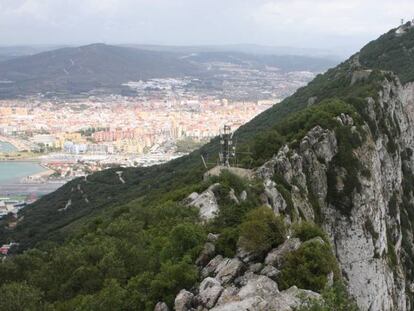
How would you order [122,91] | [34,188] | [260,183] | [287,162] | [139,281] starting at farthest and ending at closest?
[122,91], [34,188], [287,162], [260,183], [139,281]

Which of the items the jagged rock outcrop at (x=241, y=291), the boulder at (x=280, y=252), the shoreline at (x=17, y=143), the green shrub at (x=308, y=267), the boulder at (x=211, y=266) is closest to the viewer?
the jagged rock outcrop at (x=241, y=291)

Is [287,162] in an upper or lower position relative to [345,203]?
upper

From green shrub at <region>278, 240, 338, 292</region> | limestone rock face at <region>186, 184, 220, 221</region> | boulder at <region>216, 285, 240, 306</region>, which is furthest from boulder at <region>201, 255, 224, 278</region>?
limestone rock face at <region>186, 184, 220, 221</region>

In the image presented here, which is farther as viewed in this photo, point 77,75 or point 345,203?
point 77,75

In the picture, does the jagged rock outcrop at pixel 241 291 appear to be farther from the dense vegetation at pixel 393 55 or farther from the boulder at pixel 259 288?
the dense vegetation at pixel 393 55

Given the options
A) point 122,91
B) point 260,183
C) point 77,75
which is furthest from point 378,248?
point 77,75

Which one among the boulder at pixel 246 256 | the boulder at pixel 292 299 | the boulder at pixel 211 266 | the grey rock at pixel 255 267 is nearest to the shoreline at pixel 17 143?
the boulder at pixel 211 266

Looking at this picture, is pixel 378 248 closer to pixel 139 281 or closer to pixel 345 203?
pixel 345 203
